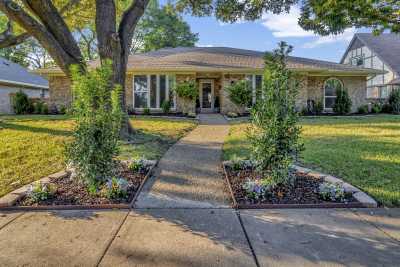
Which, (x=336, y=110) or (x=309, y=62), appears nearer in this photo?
(x=336, y=110)

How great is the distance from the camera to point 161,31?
30891 mm

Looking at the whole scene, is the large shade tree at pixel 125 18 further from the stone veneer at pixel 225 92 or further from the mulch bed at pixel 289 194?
the stone veneer at pixel 225 92

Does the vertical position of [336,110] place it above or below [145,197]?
above

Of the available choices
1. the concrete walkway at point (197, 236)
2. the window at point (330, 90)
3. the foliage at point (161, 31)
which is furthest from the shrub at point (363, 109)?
the foliage at point (161, 31)

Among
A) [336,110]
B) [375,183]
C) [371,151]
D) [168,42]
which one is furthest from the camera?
[168,42]

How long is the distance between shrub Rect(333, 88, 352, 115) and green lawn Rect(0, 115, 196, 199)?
11.0 m

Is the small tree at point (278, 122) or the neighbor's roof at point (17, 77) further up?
the neighbor's roof at point (17, 77)

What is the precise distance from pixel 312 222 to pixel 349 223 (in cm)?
43

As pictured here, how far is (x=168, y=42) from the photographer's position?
1252 inches

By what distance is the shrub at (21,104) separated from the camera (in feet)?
55.1

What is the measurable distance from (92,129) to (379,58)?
2830cm

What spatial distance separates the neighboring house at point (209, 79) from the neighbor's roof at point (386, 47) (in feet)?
29.5

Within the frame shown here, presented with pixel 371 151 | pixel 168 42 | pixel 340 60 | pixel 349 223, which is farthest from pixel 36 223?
pixel 340 60

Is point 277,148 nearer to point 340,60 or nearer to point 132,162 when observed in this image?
point 132,162
